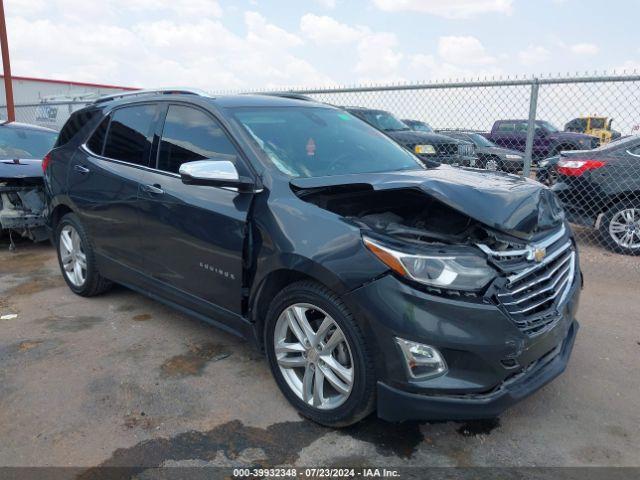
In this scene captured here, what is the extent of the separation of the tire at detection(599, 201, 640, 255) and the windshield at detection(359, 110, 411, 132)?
4.35 m

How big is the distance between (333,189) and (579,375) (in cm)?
205

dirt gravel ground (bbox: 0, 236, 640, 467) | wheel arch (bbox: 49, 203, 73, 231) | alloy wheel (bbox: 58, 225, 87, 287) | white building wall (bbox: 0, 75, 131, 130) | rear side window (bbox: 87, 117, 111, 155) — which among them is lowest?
dirt gravel ground (bbox: 0, 236, 640, 467)

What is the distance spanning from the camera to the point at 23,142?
6.99 meters

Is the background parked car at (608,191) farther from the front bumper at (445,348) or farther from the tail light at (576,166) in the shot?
the front bumper at (445,348)

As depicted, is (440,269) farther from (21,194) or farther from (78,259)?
(21,194)

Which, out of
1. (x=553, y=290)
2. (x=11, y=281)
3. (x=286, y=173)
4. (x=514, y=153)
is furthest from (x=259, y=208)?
(x=514, y=153)

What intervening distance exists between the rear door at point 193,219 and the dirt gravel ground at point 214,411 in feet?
1.71

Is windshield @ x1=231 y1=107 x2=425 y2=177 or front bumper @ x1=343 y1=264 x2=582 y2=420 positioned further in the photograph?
windshield @ x1=231 y1=107 x2=425 y2=177

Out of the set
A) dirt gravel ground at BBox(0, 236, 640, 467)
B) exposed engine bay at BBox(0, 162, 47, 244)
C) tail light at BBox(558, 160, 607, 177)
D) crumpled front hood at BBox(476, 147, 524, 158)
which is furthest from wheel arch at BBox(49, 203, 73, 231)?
crumpled front hood at BBox(476, 147, 524, 158)

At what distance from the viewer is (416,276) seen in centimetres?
238

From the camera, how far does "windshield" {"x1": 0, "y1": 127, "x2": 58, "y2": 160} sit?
6.73 metres

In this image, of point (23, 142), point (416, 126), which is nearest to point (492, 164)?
point (416, 126)

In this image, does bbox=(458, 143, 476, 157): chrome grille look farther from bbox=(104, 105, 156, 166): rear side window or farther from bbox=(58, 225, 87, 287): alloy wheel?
bbox=(58, 225, 87, 287): alloy wheel

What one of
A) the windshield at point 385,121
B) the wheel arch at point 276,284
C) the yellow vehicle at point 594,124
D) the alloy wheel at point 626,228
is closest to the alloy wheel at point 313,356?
the wheel arch at point 276,284
